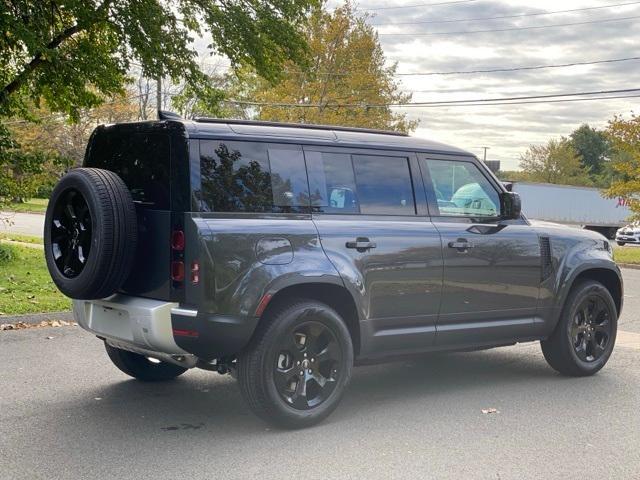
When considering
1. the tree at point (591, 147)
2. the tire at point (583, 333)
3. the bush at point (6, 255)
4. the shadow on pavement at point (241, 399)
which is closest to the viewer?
the shadow on pavement at point (241, 399)

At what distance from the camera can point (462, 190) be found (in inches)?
235

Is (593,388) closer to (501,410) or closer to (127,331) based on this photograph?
(501,410)

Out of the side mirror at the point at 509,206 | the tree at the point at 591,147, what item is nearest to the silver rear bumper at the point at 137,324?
the side mirror at the point at 509,206

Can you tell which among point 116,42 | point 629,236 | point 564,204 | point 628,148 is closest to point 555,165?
point 564,204

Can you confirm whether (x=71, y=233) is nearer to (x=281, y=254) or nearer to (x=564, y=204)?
(x=281, y=254)

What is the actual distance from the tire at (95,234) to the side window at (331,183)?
49.3 inches

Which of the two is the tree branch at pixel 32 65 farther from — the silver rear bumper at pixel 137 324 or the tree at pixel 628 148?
the tree at pixel 628 148

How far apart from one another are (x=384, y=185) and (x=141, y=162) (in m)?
1.79

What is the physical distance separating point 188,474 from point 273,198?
1840mm

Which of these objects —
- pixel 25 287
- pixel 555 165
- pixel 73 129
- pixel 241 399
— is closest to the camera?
pixel 241 399

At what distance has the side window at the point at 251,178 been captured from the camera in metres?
4.62

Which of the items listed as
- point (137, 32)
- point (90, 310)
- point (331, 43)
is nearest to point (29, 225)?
point (331, 43)

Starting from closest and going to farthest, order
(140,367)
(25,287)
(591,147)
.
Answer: (140,367), (25,287), (591,147)

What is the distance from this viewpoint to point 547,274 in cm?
620
